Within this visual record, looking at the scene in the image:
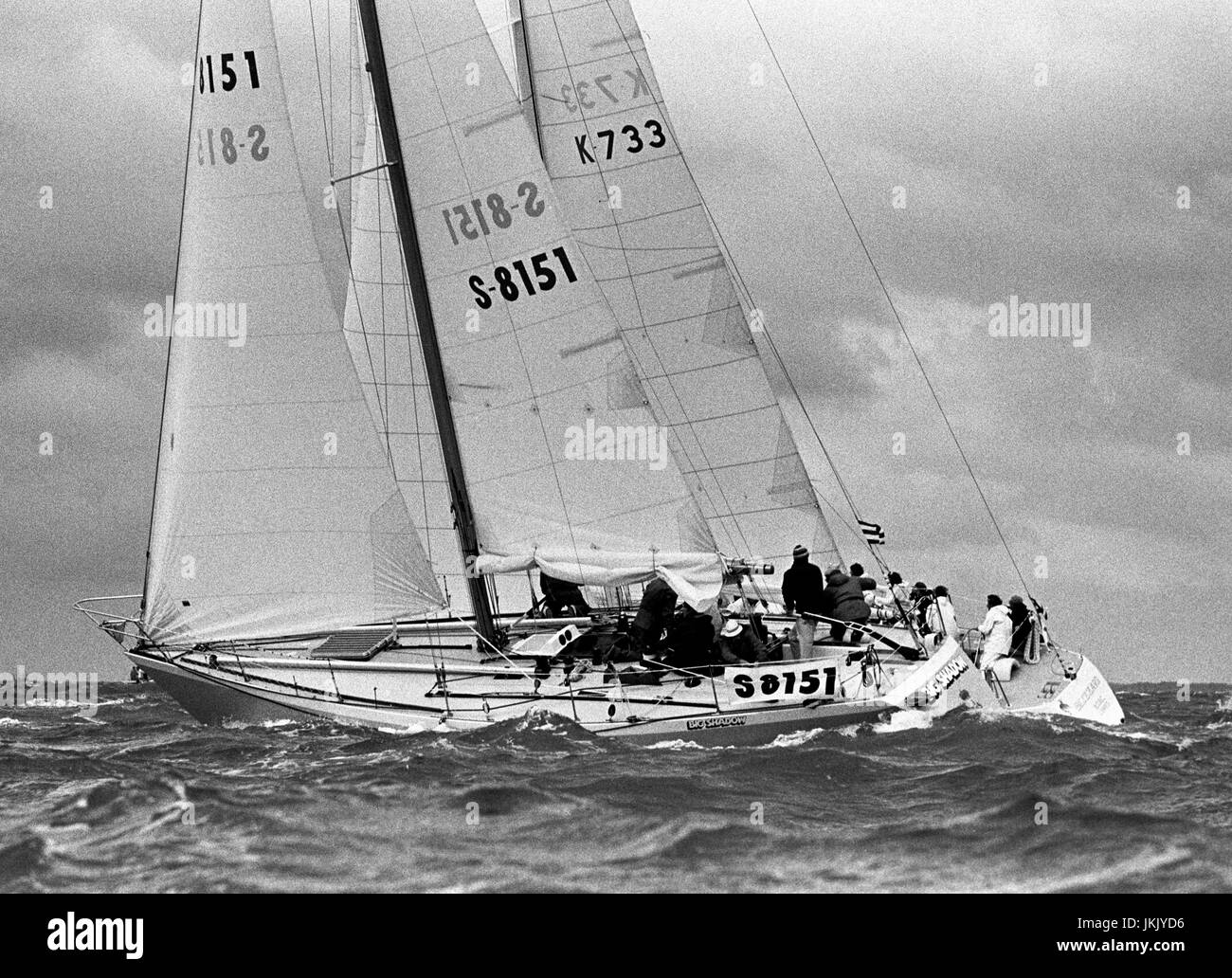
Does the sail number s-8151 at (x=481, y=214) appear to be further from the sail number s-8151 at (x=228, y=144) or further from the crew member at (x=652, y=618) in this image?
the crew member at (x=652, y=618)

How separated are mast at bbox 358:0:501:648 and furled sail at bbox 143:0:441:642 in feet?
2.13

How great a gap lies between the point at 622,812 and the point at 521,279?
325 inches

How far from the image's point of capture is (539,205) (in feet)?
66.8

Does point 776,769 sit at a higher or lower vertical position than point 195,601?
lower

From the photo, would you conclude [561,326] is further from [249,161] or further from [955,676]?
[955,676]

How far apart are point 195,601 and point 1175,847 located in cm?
1197

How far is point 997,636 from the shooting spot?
19.4 metres

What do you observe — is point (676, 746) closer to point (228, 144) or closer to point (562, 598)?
point (562, 598)

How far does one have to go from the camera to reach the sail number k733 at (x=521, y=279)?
66.4 ft

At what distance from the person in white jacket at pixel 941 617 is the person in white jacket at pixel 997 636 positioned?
0.86 metres

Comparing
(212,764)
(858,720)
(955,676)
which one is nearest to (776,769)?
(858,720)
